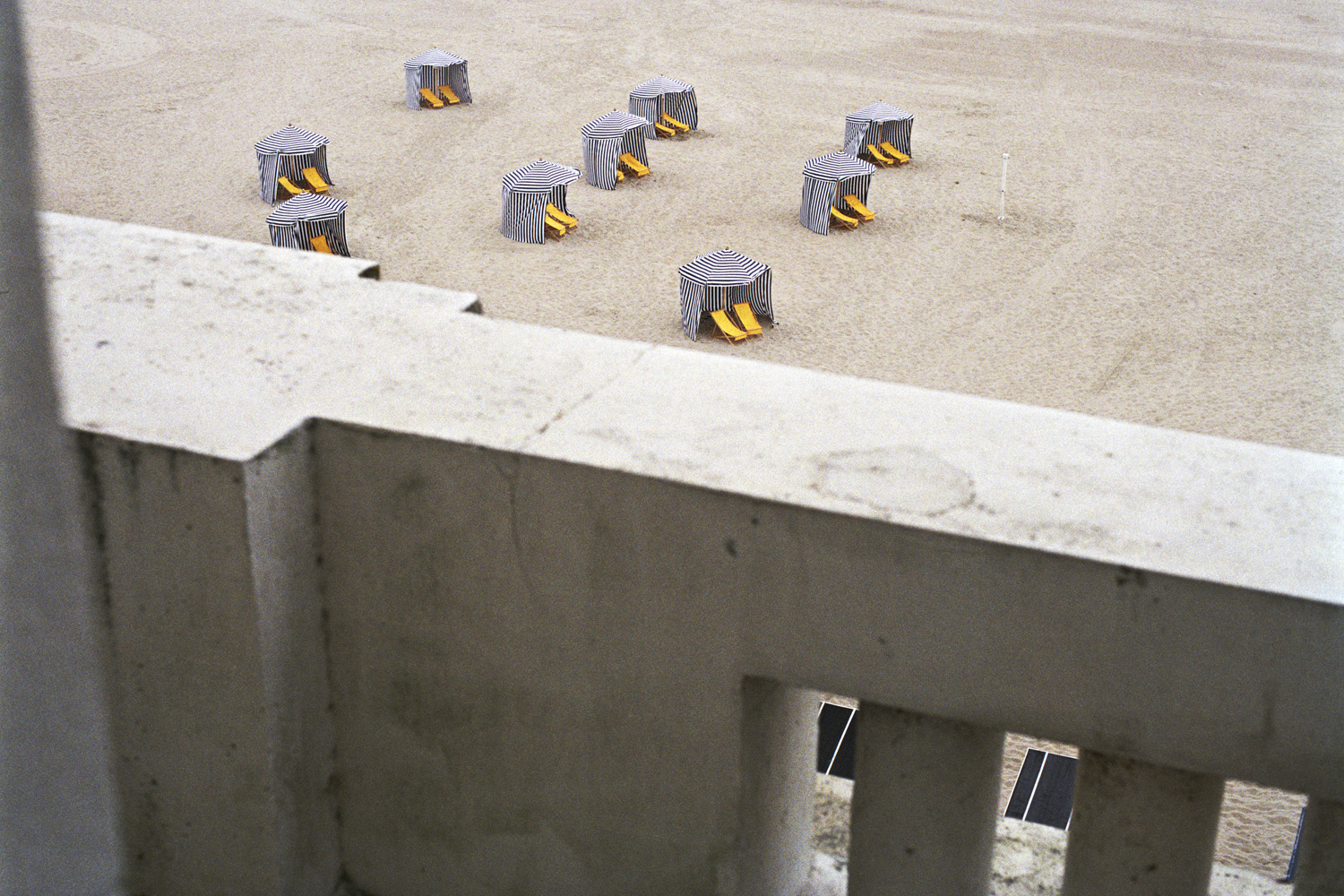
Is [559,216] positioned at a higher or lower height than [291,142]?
lower

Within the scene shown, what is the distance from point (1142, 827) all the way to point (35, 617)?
2.06m

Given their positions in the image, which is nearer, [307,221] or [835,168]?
[307,221]

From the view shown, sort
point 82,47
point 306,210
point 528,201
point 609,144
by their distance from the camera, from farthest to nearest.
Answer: point 82,47 → point 609,144 → point 528,201 → point 306,210

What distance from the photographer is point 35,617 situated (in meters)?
0.66

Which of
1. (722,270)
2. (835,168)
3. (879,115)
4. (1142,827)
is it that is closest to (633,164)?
(835,168)

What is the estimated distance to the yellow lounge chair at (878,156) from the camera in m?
16.9

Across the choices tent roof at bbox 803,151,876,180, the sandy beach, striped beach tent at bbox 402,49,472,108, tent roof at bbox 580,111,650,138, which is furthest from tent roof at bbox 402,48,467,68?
tent roof at bbox 803,151,876,180

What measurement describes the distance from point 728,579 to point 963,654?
0.41 metres

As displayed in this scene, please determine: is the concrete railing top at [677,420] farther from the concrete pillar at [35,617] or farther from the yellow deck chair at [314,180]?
the yellow deck chair at [314,180]

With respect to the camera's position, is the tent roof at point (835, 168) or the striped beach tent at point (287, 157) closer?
the tent roof at point (835, 168)

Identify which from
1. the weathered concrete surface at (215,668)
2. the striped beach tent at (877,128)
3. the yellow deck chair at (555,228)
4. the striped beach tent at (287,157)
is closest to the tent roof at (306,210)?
the striped beach tent at (287,157)

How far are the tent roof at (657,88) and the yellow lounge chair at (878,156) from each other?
9.20 feet

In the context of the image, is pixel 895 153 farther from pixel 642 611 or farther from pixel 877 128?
pixel 642 611

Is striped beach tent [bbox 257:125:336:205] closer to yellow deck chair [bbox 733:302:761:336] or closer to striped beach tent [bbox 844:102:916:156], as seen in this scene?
yellow deck chair [bbox 733:302:761:336]
